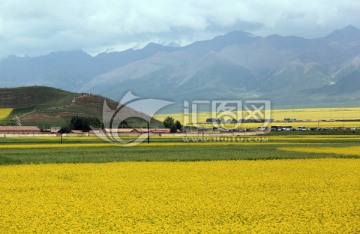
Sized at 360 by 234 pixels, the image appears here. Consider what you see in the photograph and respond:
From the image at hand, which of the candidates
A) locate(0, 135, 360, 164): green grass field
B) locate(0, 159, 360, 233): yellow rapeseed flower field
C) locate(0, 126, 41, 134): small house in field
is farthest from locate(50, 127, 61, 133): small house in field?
locate(0, 159, 360, 233): yellow rapeseed flower field

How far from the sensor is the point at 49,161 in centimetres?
4572

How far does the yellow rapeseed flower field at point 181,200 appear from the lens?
18219 millimetres

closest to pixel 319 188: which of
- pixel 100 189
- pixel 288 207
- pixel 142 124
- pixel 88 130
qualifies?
pixel 288 207

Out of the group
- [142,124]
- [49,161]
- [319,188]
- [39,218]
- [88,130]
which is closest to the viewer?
[39,218]

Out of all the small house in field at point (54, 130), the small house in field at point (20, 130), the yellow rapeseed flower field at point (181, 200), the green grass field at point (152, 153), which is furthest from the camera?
the small house in field at point (54, 130)

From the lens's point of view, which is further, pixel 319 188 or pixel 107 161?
pixel 107 161

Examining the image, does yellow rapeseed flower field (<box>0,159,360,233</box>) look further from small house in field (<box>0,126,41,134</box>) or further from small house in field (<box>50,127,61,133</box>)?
small house in field (<box>50,127,61,133</box>)

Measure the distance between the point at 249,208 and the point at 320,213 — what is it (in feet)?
8.79

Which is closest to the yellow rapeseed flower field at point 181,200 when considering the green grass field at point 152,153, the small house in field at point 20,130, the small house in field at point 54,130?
the green grass field at point 152,153

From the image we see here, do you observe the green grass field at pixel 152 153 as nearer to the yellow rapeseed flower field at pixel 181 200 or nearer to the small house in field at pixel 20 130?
the yellow rapeseed flower field at pixel 181 200

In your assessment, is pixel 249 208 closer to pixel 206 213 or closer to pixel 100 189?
pixel 206 213

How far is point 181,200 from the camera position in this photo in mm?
23094

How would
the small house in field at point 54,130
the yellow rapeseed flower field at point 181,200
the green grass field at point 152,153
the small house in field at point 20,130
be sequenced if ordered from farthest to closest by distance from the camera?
the small house in field at point 54,130, the small house in field at point 20,130, the green grass field at point 152,153, the yellow rapeseed flower field at point 181,200

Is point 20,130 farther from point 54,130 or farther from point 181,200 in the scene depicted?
point 181,200
